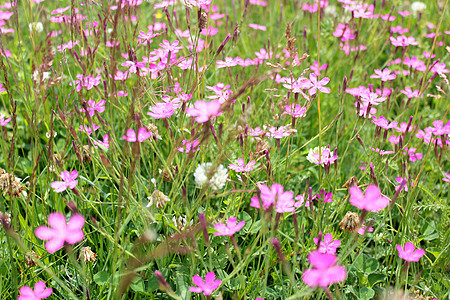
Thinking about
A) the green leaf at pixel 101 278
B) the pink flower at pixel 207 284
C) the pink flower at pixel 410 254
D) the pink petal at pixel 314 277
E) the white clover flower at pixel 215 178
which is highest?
the pink petal at pixel 314 277

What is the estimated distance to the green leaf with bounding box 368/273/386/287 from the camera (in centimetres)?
130

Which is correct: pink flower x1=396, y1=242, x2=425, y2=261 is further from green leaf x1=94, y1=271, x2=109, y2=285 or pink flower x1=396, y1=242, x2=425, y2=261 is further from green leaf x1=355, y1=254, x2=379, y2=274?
green leaf x1=94, y1=271, x2=109, y2=285

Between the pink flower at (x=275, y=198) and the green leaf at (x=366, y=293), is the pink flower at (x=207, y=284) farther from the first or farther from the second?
the green leaf at (x=366, y=293)

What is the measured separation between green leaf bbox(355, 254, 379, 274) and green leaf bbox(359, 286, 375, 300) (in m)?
0.07

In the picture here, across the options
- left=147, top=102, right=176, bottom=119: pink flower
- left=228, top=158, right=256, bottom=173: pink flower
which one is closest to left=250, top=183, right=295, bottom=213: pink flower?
left=228, top=158, right=256, bottom=173: pink flower

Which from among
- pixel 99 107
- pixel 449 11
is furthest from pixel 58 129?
pixel 449 11

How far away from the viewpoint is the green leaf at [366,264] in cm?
131

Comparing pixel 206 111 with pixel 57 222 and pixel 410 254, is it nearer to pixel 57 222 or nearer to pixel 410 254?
pixel 57 222

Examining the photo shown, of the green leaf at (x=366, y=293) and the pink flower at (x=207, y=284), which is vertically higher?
the pink flower at (x=207, y=284)

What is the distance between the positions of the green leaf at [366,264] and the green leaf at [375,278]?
1.3 inches

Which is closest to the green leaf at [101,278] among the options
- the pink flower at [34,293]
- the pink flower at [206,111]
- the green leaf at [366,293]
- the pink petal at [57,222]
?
the pink flower at [34,293]

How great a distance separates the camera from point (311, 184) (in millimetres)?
1780

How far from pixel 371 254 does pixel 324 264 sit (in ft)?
3.04

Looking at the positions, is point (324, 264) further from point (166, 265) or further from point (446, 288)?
point (446, 288)
